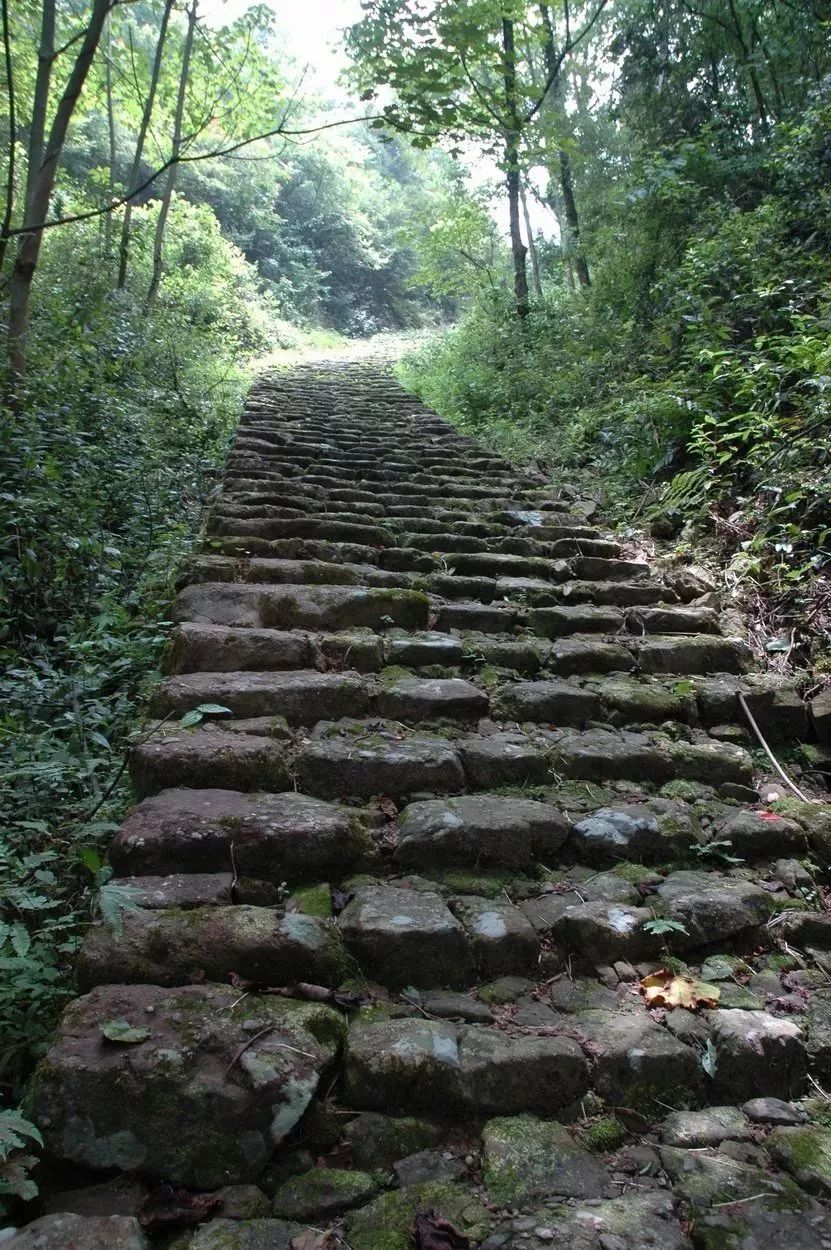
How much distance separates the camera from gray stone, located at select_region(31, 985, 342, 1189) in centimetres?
114

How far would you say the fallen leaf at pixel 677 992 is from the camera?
1.57 metres

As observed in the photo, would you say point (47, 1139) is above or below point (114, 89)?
below

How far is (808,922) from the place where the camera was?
1.82m

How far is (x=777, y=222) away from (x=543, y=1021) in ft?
21.4

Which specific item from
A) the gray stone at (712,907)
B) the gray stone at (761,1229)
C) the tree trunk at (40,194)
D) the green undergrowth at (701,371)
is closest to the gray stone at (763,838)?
the gray stone at (712,907)

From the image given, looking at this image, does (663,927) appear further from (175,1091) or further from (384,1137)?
(175,1091)

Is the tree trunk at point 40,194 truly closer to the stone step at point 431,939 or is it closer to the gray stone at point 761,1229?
the stone step at point 431,939

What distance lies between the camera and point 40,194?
4336 millimetres

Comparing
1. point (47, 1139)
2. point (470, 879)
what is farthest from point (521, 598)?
point (47, 1139)

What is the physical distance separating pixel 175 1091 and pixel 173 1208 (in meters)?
0.15

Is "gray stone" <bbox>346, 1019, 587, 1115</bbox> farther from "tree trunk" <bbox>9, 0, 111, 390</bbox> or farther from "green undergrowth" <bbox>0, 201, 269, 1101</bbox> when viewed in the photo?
"tree trunk" <bbox>9, 0, 111, 390</bbox>

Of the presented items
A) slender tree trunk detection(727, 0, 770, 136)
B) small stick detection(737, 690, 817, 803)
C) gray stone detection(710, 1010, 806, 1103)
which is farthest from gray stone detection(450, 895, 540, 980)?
slender tree trunk detection(727, 0, 770, 136)

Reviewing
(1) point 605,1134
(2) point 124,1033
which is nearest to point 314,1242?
(2) point 124,1033

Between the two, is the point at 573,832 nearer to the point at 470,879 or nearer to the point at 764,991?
the point at 470,879
